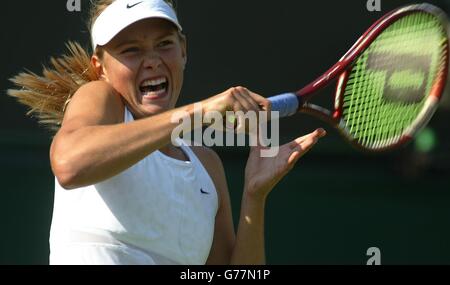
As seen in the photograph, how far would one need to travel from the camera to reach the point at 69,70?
2553 millimetres

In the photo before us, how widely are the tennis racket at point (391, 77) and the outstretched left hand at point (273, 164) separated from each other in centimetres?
23

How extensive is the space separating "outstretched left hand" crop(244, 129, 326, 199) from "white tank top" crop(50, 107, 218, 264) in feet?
0.63

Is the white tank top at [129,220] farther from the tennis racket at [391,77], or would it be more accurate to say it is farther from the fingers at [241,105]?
the tennis racket at [391,77]

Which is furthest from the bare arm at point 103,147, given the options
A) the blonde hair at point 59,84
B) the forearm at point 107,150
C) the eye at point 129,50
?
the blonde hair at point 59,84

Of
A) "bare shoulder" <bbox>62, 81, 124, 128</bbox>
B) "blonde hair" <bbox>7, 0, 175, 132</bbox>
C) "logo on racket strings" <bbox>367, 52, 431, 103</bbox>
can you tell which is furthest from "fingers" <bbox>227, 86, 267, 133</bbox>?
"logo on racket strings" <bbox>367, 52, 431, 103</bbox>

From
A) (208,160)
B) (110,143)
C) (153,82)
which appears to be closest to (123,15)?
(153,82)

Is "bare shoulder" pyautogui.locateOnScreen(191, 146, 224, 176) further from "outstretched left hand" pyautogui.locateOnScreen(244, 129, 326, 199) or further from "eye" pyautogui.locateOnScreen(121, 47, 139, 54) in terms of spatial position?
"eye" pyautogui.locateOnScreen(121, 47, 139, 54)

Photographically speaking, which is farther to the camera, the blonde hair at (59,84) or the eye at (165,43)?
the blonde hair at (59,84)

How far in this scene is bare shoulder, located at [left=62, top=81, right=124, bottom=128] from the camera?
215 centimetres

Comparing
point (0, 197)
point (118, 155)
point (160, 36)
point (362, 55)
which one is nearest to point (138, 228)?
point (118, 155)

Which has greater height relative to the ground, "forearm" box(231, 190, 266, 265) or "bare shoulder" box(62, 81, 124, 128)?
"bare shoulder" box(62, 81, 124, 128)

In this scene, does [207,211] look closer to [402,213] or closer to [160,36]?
[160,36]

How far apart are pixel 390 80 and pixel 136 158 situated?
0.95 meters

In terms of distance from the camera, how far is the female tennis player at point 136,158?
2145mm
